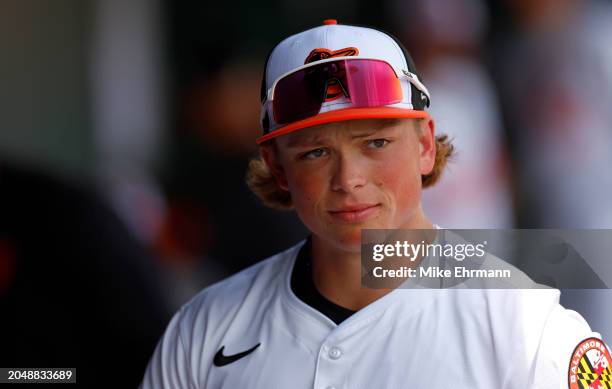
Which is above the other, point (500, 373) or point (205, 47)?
point (205, 47)

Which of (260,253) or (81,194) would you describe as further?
(260,253)

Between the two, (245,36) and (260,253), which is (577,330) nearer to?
(260,253)

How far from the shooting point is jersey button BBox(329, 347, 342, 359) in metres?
1.92

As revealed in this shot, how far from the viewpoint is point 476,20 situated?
3.82 meters

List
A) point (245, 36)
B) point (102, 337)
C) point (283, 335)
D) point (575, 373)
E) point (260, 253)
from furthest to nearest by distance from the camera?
point (245, 36) → point (260, 253) → point (102, 337) → point (283, 335) → point (575, 373)

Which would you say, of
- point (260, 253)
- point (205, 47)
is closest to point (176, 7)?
point (205, 47)

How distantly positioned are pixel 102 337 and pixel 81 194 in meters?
0.42

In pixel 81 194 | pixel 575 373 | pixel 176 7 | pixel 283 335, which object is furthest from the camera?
pixel 176 7

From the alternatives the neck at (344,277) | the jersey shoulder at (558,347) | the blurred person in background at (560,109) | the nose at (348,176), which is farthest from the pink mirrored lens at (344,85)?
the blurred person in background at (560,109)

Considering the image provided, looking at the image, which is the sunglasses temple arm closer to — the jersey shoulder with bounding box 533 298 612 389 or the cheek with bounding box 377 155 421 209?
the cheek with bounding box 377 155 421 209

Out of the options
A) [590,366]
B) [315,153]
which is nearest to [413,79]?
[315,153]

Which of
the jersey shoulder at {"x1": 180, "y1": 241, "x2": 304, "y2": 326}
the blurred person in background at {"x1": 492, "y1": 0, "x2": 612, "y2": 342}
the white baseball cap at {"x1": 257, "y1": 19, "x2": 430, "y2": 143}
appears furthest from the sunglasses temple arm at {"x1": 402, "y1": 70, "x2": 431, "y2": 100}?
the blurred person in background at {"x1": 492, "y1": 0, "x2": 612, "y2": 342}

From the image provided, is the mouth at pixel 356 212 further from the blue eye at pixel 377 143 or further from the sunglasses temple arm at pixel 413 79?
the sunglasses temple arm at pixel 413 79

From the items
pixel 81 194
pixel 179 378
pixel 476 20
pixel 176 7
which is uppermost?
pixel 176 7
